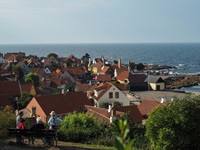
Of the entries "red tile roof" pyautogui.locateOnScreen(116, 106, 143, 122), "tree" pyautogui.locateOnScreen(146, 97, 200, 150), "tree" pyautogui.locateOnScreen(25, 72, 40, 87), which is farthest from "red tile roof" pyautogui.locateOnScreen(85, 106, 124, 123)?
"tree" pyautogui.locateOnScreen(25, 72, 40, 87)

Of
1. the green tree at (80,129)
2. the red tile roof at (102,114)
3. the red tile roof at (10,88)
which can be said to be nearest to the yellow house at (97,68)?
the red tile roof at (10,88)

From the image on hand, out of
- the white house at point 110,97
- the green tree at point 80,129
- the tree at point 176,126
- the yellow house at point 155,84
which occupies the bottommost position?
the yellow house at point 155,84

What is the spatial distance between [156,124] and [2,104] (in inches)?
973

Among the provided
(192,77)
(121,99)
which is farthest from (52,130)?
(192,77)

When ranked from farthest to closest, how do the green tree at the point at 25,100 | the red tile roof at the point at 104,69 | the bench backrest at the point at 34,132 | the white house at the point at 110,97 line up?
the red tile roof at the point at 104,69 → the white house at the point at 110,97 → the green tree at the point at 25,100 → the bench backrest at the point at 34,132

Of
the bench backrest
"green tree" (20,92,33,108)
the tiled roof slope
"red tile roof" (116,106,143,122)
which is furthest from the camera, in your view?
"green tree" (20,92,33,108)

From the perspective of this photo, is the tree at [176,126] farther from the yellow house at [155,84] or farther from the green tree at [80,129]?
the yellow house at [155,84]

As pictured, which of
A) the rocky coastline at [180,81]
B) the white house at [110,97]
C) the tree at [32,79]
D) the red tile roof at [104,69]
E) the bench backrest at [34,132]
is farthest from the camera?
the red tile roof at [104,69]

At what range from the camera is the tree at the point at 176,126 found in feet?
48.3

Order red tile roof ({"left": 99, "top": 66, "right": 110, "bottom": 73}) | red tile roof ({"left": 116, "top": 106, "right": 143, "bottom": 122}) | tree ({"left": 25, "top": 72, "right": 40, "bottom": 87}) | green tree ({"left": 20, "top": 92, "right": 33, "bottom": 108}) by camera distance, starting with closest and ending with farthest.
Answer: red tile roof ({"left": 116, "top": 106, "right": 143, "bottom": 122}) < green tree ({"left": 20, "top": 92, "right": 33, "bottom": 108}) < tree ({"left": 25, "top": 72, "right": 40, "bottom": 87}) < red tile roof ({"left": 99, "top": 66, "right": 110, "bottom": 73})

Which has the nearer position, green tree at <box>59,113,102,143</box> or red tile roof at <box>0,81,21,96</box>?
green tree at <box>59,113,102,143</box>

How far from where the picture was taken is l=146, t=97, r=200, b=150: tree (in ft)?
48.3

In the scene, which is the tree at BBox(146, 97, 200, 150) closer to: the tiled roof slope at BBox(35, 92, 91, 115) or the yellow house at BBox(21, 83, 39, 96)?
the tiled roof slope at BBox(35, 92, 91, 115)

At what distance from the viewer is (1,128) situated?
1625 centimetres
